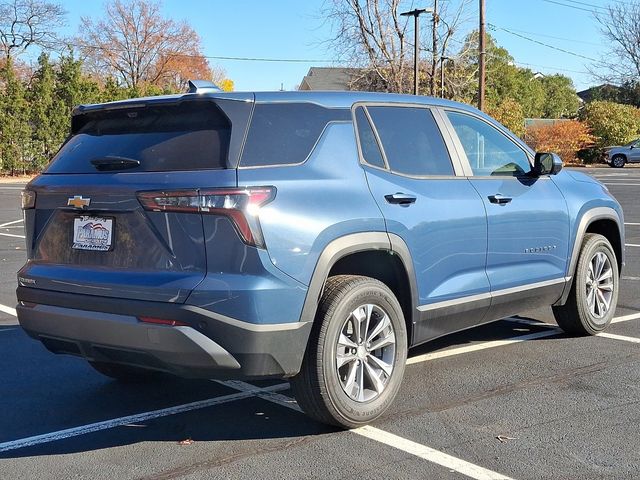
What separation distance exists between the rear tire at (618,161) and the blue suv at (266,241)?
4131 centimetres

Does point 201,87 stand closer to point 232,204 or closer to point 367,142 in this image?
point 232,204

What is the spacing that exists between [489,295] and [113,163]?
259cm

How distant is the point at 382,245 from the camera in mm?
4312

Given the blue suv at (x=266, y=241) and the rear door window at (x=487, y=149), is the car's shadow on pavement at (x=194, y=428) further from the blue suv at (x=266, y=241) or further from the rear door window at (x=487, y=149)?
the rear door window at (x=487, y=149)

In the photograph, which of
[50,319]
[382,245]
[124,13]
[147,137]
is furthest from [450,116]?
[124,13]

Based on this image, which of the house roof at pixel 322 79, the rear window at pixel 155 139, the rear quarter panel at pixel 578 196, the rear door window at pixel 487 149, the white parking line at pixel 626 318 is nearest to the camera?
the rear window at pixel 155 139

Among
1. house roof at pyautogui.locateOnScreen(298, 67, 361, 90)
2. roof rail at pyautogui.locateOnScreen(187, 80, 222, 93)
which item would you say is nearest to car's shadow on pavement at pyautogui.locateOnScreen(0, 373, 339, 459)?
roof rail at pyautogui.locateOnScreen(187, 80, 222, 93)

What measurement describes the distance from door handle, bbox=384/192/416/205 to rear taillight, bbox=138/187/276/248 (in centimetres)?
93

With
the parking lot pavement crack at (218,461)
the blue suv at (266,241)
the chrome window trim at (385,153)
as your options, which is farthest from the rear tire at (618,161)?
the parking lot pavement crack at (218,461)

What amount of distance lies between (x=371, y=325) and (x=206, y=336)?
110cm

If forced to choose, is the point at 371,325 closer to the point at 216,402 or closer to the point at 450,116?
the point at 216,402

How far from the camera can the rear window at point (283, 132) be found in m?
3.95

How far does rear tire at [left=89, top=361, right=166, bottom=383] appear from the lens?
519 centimetres

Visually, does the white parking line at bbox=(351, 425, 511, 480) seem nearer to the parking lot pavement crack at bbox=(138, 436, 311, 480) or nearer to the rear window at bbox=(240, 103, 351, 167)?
the parking lot pavement crack at bbox=(138, 436, 311, 480)
